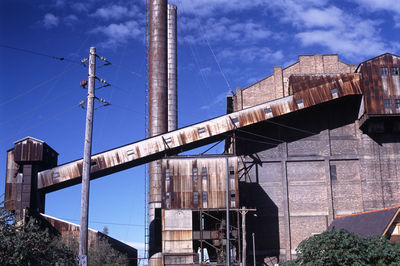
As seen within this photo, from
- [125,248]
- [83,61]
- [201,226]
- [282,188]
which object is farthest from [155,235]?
[83,61]

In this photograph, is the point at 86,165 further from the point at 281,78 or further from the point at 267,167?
the point at 281,78

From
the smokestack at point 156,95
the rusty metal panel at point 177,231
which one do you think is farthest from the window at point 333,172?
the smokestack at point 156,95

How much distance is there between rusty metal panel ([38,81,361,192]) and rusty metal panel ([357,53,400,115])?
1.22 metres

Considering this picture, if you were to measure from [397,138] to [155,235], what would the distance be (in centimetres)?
2512

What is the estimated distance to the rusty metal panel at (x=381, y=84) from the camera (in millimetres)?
44688

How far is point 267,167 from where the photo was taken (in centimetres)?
4772

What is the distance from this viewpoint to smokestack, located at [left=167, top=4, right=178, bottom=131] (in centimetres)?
5728

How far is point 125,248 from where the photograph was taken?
161 ft

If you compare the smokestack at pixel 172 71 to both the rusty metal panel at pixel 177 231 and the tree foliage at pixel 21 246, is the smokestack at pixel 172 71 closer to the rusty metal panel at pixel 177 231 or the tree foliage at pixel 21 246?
the rusty metal panel at pixel 177 231

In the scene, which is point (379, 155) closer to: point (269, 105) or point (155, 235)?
point (269, 105)

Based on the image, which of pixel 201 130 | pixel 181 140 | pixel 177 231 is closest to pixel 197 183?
pixel 181 140

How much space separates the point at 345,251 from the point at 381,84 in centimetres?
2513

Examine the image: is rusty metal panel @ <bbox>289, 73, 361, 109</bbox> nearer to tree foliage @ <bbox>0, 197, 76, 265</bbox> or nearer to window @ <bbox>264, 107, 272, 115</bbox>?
window @ <bbox>264, 107, 272, 115</bbox>

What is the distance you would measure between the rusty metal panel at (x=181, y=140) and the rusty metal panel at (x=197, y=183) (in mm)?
1712
